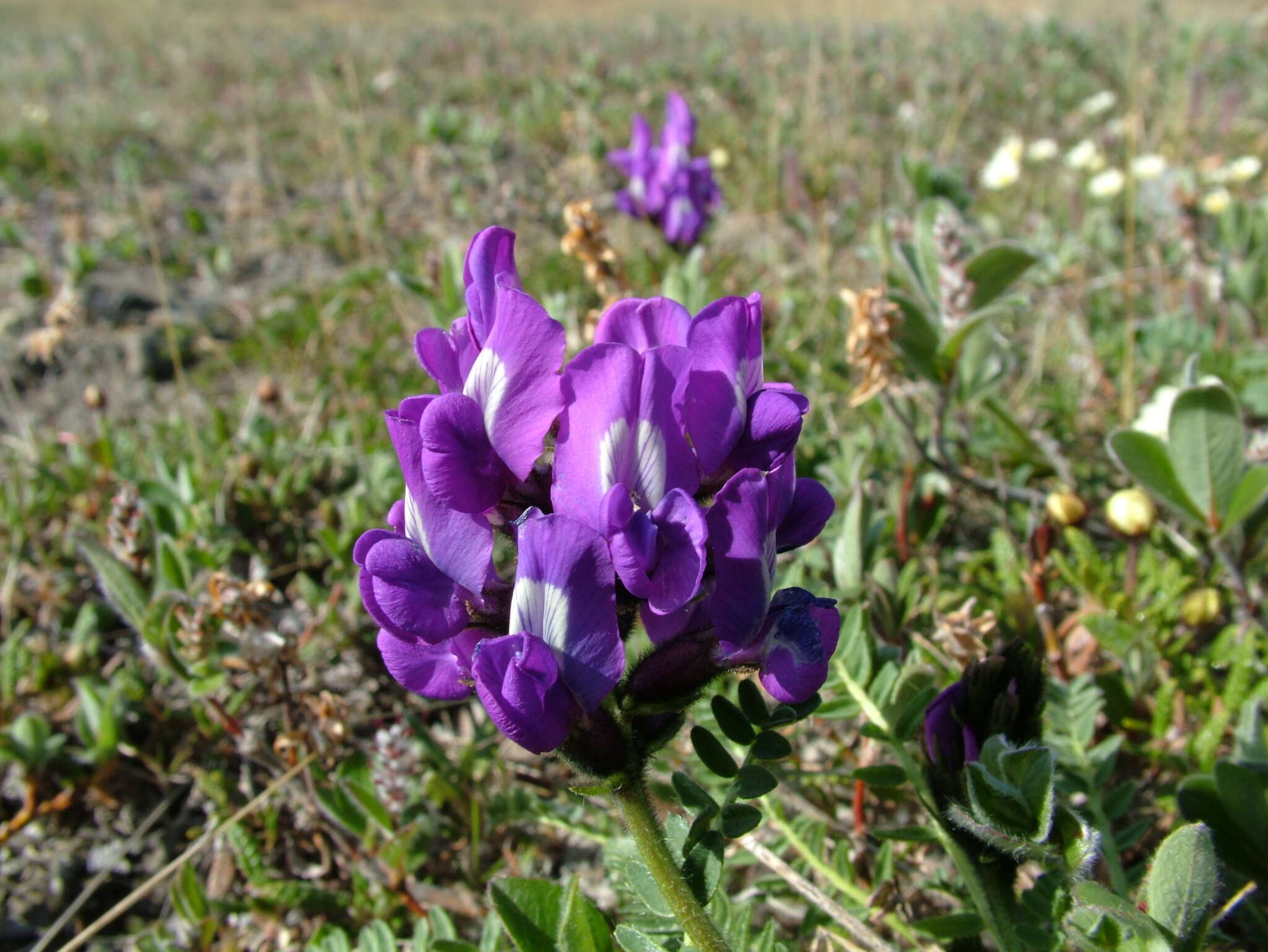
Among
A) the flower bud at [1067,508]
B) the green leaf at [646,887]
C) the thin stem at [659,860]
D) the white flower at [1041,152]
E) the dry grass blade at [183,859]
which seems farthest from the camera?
the white flower at [1041,152]

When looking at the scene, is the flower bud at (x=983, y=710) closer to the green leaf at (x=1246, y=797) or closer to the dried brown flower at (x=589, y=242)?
the green leaf at (x=1246, y=797)

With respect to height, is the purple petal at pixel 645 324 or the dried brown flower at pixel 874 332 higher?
the purple petal at pixel 645 324

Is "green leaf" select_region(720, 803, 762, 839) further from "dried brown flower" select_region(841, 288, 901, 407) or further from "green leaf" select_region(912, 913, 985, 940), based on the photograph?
"dried brown flower" select_region(841, 288, 901, 407)

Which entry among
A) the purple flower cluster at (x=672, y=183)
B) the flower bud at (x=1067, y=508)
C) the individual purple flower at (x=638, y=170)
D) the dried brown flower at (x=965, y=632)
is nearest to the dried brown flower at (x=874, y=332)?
the flower bud at (x=1067, y=508)

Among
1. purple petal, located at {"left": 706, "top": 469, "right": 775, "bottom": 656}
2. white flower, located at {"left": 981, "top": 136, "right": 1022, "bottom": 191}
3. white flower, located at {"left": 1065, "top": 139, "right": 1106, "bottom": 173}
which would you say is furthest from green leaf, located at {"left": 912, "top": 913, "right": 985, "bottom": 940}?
white flower, located at {"left": 1065, "top": 139, "right": 1106, "bottom": 173}

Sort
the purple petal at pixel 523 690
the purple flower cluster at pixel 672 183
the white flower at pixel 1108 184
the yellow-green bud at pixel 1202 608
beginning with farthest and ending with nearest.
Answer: the white flower at pixel 1108 184, the purple flower cluster at pixel 672 183, the yellow-green bud at pixel 1202 608, the purple petal at pixel 523 690

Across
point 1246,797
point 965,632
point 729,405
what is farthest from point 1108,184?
point 729,405
